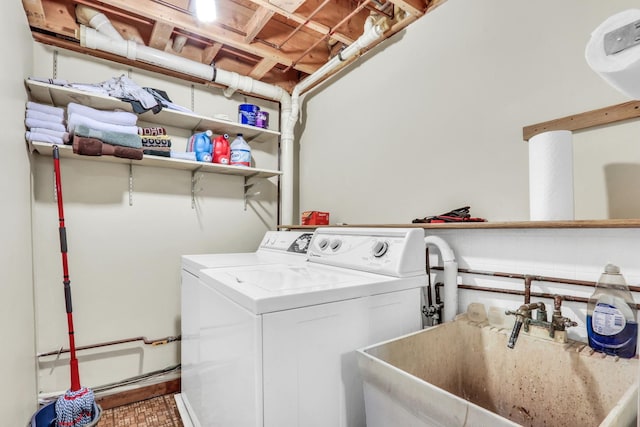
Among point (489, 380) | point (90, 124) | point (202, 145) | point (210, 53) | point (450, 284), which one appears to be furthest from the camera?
point (210, 53)

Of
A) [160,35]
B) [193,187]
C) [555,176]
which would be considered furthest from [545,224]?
[160,35]

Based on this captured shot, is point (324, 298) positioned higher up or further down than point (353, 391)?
higher up

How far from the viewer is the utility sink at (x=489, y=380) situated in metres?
0.83

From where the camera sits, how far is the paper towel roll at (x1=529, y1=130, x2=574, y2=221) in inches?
45.3

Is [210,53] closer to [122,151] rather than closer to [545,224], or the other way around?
[122,151]

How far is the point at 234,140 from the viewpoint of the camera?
9.39 feet

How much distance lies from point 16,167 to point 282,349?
179cm

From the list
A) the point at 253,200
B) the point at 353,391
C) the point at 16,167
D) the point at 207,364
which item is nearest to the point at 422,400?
the point at 353,391

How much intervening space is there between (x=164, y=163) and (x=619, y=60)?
2.59m

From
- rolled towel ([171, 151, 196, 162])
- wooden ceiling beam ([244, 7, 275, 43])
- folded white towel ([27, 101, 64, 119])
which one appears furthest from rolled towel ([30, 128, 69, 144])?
wooden ceiling beam ([244, 7, 275, 43])

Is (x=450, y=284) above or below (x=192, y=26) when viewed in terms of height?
below

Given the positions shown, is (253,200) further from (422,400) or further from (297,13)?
(422,400)

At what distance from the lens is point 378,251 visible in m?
1.49

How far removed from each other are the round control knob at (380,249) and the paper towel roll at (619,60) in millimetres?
1039
